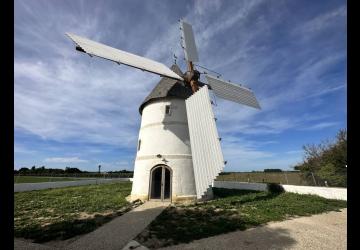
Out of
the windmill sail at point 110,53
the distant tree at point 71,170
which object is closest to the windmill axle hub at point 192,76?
the windmill sail at point 110,53

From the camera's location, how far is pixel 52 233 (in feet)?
32.5

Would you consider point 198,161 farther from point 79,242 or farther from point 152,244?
point 79,242

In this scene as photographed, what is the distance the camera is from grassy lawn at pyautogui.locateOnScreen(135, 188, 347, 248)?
9.66 metres

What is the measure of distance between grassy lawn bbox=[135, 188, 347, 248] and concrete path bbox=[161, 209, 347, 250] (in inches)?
22.0

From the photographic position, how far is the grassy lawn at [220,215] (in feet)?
31.7

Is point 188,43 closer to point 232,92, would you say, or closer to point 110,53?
point 232,92

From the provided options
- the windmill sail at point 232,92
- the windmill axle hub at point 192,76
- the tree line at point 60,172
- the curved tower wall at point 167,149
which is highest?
the windmill axle hub at point 192,76

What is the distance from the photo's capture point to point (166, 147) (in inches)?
661

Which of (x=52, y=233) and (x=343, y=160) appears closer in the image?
(x=52, y=233)

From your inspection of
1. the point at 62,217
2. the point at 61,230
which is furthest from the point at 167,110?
the point at 61,230

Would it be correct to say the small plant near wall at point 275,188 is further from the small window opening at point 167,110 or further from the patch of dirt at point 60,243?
the patch of dirt at point 60,243

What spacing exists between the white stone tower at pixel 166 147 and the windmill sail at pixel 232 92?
257 centimetres
